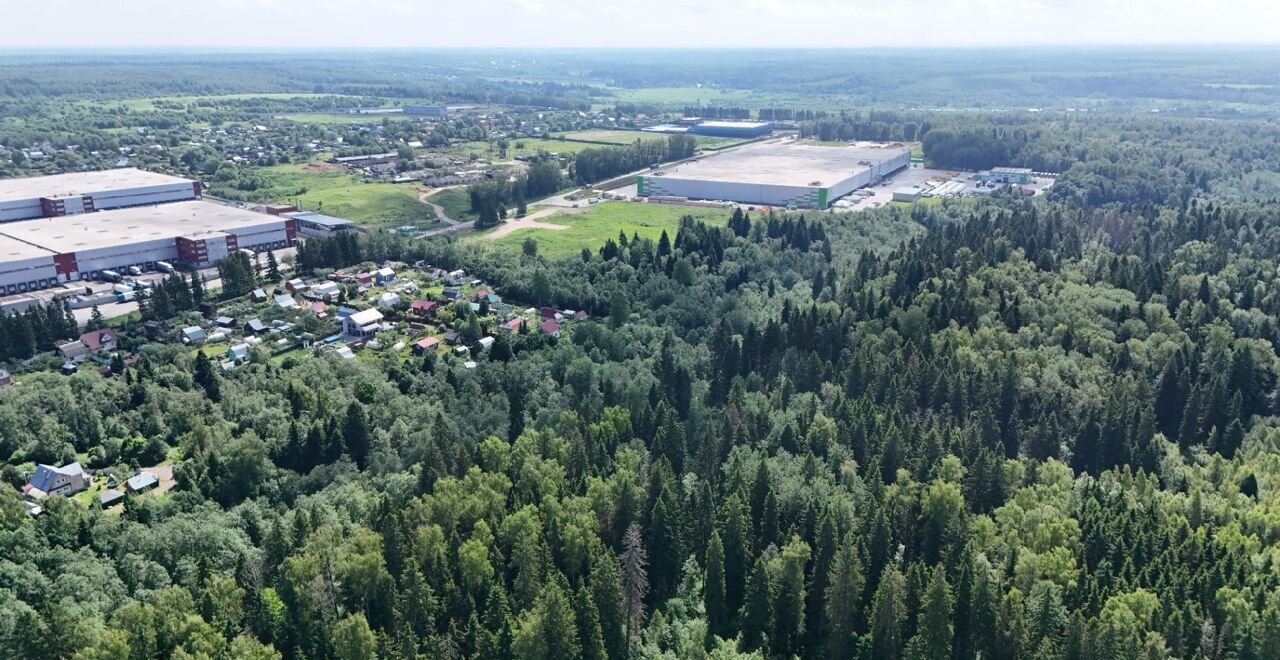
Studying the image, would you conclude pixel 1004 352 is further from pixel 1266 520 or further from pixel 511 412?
pixel 511 412

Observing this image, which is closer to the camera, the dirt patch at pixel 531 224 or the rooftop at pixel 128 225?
the rooftop at pixel 128 225

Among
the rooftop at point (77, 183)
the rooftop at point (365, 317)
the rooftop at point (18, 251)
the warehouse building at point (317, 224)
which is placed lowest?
the rooftop at point (365, 317)


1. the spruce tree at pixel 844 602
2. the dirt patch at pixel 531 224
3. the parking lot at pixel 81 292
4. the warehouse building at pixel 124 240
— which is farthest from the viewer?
the dirt patch at pixel 531 224

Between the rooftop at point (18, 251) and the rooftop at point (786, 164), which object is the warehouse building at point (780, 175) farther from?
the rooftop at point (18, 251)

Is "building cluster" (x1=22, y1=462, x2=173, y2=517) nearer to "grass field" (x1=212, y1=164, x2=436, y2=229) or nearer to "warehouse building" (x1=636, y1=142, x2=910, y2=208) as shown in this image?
"grass field" (x1=212, y1=164, x2=436, y2=229)

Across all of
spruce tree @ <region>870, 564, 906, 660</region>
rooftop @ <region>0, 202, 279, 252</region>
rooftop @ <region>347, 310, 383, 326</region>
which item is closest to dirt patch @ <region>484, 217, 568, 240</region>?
rooftop @ <region>0, 202, 279, 252</region>

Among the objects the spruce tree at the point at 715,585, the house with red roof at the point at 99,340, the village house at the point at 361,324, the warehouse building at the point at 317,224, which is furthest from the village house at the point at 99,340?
the spruce tree at the point at 715,585

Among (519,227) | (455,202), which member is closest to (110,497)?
(519,227)

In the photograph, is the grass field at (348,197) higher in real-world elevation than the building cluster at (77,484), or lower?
higher
